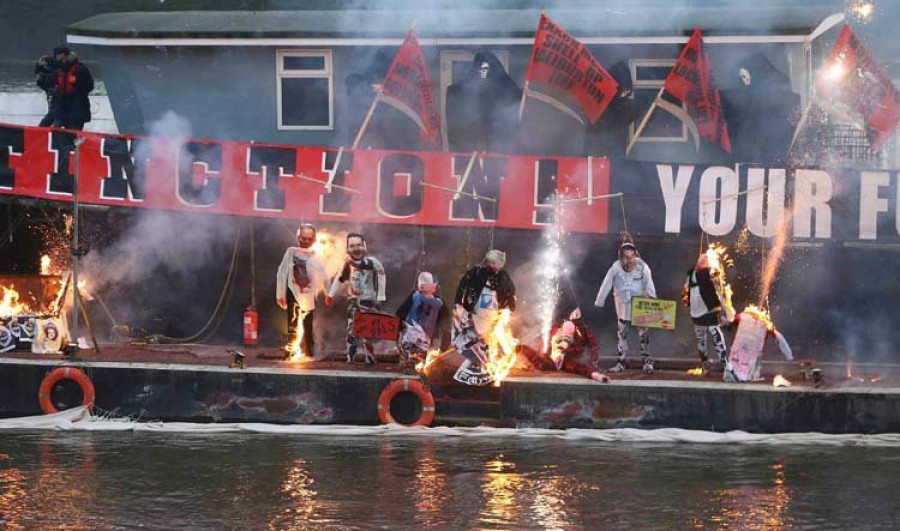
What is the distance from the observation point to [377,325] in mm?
15328

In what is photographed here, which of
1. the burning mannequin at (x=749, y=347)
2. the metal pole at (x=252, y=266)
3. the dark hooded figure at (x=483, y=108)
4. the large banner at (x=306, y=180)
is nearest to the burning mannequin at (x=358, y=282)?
the large banner at (x=306, y=180)

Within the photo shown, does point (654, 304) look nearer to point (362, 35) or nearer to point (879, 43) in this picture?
point (362, 35)

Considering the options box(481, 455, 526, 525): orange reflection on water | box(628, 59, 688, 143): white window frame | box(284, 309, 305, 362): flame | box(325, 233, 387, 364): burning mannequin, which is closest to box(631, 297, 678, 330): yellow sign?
box(325, 233, 387, 364): burning mannequin

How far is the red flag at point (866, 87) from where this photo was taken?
1644cm

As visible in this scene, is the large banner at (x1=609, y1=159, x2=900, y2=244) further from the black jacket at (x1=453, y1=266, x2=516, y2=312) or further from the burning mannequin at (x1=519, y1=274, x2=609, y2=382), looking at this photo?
the black jacket at (x1=453, y1=266, x2=516, y2=312)

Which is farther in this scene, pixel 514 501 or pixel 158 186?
pixel 158 186

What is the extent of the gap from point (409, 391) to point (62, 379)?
4.22 metres

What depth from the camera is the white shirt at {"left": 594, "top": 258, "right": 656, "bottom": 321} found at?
619 inches

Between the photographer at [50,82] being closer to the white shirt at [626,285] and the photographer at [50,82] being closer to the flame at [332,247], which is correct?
the flame at [332,247]

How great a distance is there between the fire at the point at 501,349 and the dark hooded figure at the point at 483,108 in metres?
3.67

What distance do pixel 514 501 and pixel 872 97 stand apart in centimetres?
908

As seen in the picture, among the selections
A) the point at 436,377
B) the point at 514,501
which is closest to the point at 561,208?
the point at 436,377

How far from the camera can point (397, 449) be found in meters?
13.3

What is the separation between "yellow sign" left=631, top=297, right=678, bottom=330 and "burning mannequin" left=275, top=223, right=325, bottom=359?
4107mm
